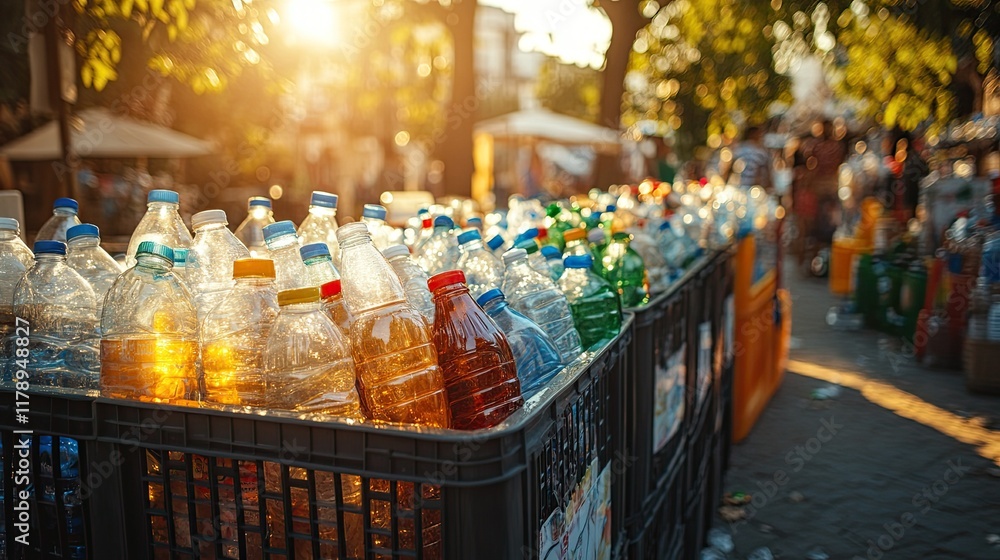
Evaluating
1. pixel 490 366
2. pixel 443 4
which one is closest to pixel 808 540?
pixel 490 366

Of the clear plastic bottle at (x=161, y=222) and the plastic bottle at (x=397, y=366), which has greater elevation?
the clear plastic bottle at (x=161, y=222)

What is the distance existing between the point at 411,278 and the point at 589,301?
0.67 meters

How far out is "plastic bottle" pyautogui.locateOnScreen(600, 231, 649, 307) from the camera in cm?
312

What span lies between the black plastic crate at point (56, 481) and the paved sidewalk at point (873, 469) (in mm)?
3341

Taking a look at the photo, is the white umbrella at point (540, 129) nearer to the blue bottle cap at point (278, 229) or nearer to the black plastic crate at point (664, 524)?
the black plastic crate at point (664, 524)

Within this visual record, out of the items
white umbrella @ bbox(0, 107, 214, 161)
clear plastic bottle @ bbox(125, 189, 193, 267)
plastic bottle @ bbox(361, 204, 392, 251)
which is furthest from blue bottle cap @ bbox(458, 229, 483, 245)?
white umbrella @ bbox(0, 107, 214, 161)

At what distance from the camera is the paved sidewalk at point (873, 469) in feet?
13.2

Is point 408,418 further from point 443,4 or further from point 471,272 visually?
point 443,4

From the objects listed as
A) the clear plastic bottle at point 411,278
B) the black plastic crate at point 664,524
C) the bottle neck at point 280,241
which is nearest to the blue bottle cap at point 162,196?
the bottle neck at point 280,241

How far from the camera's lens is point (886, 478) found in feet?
15.7

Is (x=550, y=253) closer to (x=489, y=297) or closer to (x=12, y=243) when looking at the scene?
(x=489, y=297)

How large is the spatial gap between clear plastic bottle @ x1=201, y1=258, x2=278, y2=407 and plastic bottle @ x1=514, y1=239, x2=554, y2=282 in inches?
39.2

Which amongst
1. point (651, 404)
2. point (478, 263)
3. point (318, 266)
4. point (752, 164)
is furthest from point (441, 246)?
point (752, 164)

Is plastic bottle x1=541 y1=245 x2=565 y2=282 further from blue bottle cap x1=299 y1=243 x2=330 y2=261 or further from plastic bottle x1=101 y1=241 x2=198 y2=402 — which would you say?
plastic bottle x1=101 y1=241 x2=198 y2=402
